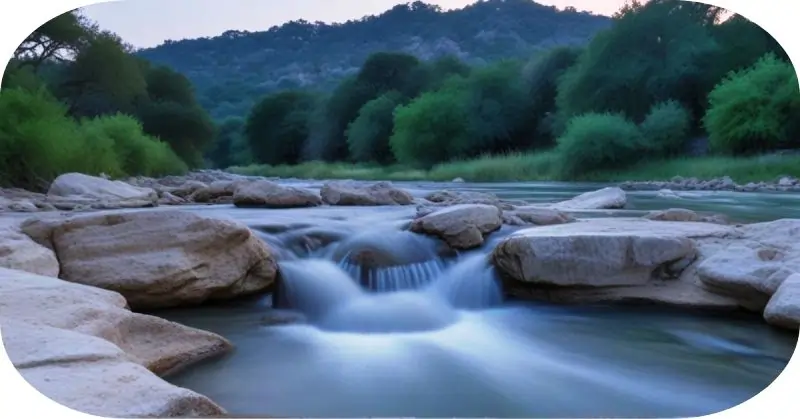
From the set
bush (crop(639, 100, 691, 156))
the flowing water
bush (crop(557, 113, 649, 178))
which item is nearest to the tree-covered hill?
bush (crop(557, 113, 649, 178))

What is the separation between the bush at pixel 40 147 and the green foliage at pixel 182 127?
1.28 ft

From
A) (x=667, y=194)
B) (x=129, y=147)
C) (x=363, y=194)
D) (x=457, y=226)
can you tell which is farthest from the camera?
(x=363, y=194)

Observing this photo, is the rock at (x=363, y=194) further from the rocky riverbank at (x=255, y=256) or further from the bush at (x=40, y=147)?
the bush at (x=40, y=147)

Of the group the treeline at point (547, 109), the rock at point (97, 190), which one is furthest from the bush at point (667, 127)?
the rock at point (97, 190)

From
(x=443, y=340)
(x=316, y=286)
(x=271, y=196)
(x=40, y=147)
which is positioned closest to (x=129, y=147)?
(x=40, y=147)

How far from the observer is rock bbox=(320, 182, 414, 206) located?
4484mm

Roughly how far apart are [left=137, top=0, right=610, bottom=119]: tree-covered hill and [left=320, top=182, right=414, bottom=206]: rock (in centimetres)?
96

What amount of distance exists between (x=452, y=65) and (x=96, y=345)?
2.33 m

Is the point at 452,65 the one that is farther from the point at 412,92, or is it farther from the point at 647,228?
the point at 647,228

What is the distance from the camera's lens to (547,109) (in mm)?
3771

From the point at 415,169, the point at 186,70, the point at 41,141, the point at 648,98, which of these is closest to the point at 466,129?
the point at 415,169

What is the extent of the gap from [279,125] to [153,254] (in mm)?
948

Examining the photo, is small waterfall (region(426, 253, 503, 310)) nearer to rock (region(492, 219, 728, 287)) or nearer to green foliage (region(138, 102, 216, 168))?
rock (region(492, 219, 728, 287))

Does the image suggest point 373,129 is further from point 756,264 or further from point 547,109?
point 756,264
